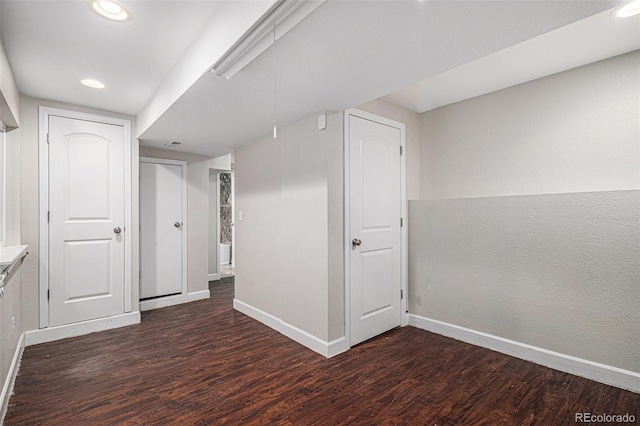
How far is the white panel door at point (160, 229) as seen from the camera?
4016 mm

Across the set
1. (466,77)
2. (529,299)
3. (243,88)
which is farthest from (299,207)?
(529,299)

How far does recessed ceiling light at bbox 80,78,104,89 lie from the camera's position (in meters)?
Answer: 2.52

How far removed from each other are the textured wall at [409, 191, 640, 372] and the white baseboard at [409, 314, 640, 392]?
4 centimetres

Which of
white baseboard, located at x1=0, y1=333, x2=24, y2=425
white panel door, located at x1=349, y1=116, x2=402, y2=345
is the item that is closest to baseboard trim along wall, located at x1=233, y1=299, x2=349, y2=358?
white panel door, located at x1=349, y1=116, x2=402, y2=345

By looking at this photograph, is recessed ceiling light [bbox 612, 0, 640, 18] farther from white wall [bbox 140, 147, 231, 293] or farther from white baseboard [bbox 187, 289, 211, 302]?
white baseboard [bbox 187, 289, 211, 302]

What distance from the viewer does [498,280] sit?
9.02ft

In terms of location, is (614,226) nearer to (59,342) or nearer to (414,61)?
(414,61)

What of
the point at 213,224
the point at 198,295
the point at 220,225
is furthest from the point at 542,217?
the point at 220,225

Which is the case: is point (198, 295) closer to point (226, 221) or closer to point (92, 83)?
point (92, 83)

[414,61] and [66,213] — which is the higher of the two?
[414,61]

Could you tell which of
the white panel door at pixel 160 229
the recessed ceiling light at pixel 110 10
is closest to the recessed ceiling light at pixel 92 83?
the recessed ceiling light at pixel 110 10

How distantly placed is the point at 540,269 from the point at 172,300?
4310 millimetres

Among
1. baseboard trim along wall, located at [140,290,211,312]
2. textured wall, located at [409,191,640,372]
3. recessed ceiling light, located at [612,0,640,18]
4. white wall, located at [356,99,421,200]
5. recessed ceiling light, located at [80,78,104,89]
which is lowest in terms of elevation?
baseboard trim along wall, located at [140,290,211,312]

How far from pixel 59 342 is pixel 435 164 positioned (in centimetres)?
432
